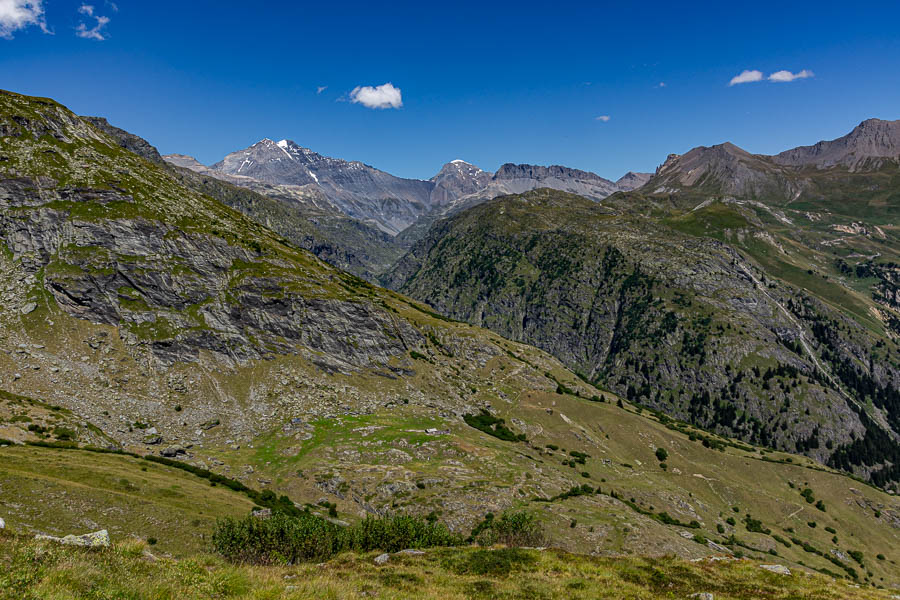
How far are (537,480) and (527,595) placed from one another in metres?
83.2

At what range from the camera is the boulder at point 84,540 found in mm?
19109

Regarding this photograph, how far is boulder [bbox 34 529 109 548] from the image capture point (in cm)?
1911

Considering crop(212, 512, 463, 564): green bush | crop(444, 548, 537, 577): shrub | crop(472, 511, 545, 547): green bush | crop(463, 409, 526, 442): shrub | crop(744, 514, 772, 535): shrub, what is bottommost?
crop(744, 514, 772, 535): shrub

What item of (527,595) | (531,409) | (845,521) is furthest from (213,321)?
(845,521)

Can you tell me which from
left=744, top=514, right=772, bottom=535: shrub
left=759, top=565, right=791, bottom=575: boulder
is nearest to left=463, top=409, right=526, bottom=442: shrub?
left=744, top=514, right=772, bottom=535: shrub

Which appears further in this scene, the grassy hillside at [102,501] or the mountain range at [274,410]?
the mountain range at [274,410]

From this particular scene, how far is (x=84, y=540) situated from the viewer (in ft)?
70.7

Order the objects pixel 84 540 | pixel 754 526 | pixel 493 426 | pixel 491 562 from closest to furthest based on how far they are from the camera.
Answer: pixel 84 540
pixel 491 562
pixel 754 526
pixel 493 426

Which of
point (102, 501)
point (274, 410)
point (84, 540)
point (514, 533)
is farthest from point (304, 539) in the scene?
point (274, 410)

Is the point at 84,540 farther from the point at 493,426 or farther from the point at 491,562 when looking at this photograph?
the point at 493,426

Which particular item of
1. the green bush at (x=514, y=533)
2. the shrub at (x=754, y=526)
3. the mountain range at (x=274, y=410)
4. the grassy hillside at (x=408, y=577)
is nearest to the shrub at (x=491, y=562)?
the grassy hillside at (x=408, y=577)

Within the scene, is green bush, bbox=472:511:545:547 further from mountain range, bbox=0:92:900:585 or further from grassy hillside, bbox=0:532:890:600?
grassy hillside, bbox=0:532:890:600

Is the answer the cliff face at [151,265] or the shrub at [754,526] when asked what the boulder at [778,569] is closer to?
the shrub at [754,526]

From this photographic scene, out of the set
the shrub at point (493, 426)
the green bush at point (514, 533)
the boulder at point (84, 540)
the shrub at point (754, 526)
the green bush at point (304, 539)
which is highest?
the boulder at point (84, 540)
